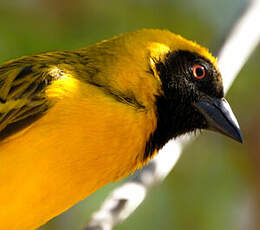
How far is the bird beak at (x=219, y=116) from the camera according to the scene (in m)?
5.25

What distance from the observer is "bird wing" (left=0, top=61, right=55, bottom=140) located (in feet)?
15.7

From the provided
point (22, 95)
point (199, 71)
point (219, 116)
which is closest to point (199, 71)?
point (199, 71)

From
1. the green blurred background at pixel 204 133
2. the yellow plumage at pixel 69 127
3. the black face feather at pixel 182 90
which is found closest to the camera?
the yellow plumage at pixel 69 127

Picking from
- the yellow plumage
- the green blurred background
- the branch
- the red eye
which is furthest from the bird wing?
the green blurred background

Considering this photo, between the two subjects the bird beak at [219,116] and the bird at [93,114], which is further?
the bird beak at [219,116]

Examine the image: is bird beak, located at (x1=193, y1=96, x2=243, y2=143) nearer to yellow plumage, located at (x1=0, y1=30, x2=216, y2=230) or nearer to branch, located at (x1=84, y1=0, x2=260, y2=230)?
branch, located at (x1=84, y1=0, x2=260, y2=230)

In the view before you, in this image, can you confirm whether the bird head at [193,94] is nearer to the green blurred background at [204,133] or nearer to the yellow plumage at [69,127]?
the yellow plumage at [69,127]

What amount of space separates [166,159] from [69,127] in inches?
37.0

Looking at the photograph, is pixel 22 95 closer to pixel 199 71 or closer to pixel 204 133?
pixel 199 71

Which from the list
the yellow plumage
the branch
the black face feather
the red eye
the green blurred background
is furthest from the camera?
the green blurred background

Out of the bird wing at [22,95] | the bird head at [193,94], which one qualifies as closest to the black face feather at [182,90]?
the bird head at [193,94]

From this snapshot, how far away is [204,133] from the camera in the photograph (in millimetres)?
7953

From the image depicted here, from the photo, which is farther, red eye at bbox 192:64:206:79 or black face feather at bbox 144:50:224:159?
red eye at bbox 192:64:206:79

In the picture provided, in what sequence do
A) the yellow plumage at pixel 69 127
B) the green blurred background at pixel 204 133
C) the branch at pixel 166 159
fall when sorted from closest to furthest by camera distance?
the yellow plumage at pixel 69 127 → the branch at pixel 166 159 → the green blurred background at pixel 204 133
